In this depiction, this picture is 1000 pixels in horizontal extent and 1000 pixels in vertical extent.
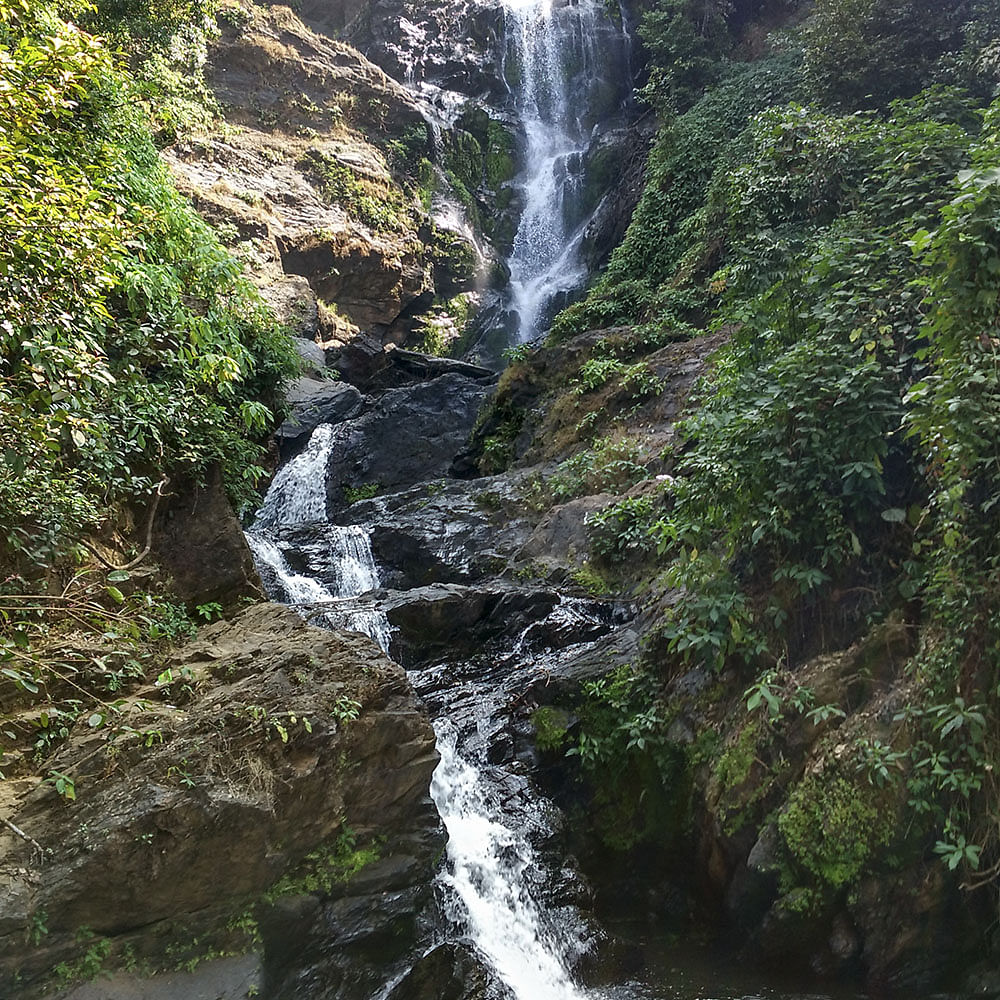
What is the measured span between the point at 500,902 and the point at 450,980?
0.76 m

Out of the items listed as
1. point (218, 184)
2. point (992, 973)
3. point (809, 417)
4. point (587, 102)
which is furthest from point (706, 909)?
point (587, 102)

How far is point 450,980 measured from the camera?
4.89 metres

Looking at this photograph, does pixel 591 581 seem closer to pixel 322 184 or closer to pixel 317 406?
pixel 317 406

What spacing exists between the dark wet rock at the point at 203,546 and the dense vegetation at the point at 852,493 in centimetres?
351

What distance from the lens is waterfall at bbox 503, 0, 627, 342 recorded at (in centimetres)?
2612

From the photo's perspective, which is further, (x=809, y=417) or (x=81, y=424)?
(x=809, y=417)

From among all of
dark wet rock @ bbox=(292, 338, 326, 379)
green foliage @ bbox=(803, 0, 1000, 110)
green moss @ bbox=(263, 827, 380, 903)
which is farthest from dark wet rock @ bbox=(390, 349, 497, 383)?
green moss @ bbox=(263, 827, 380, 903)

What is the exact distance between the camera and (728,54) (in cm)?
2058

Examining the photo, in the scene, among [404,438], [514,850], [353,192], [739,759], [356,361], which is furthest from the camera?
[353,192]

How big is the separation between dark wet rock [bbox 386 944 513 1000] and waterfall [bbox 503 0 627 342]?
71.6 feet

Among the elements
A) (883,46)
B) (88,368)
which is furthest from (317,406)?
(88,368)

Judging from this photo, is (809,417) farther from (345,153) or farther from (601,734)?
(345,153)

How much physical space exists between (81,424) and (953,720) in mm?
5513

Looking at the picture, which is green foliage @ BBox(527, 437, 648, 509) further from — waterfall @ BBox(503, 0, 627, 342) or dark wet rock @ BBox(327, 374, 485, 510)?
waterfall @ BBox(503, 0, 627, 342)
